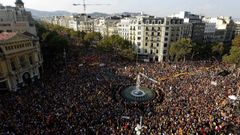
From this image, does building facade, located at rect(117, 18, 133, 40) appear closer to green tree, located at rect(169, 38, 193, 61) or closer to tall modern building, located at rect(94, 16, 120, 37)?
tall modern building, located at rect(94, 16, 120, 37)

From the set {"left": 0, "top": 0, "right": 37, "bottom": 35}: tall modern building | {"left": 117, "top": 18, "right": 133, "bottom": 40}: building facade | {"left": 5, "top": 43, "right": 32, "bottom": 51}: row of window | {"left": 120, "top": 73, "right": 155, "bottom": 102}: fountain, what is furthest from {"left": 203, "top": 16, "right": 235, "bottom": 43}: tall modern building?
{"left": 5, "top": 43, "right": 32, "bottom": 51}: row of window

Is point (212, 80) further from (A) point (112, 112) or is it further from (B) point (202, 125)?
(A) point (112, 112)

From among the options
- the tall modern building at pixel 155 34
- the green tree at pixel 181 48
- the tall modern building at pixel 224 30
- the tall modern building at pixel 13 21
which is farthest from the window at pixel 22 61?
the tall modern building at pixel 224 30

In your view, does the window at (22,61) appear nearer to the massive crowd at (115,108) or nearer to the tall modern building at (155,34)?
the massive crowd at (115,108)

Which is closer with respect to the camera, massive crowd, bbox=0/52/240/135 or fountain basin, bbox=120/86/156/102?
massive crowd, bbox=0/52/240/135

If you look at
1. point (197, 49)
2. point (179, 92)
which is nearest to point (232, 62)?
point (197, 49)

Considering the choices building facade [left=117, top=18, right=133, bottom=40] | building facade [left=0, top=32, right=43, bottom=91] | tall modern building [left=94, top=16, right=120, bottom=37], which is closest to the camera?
building facade [left=0, top=32, right=43, bottom=91]
